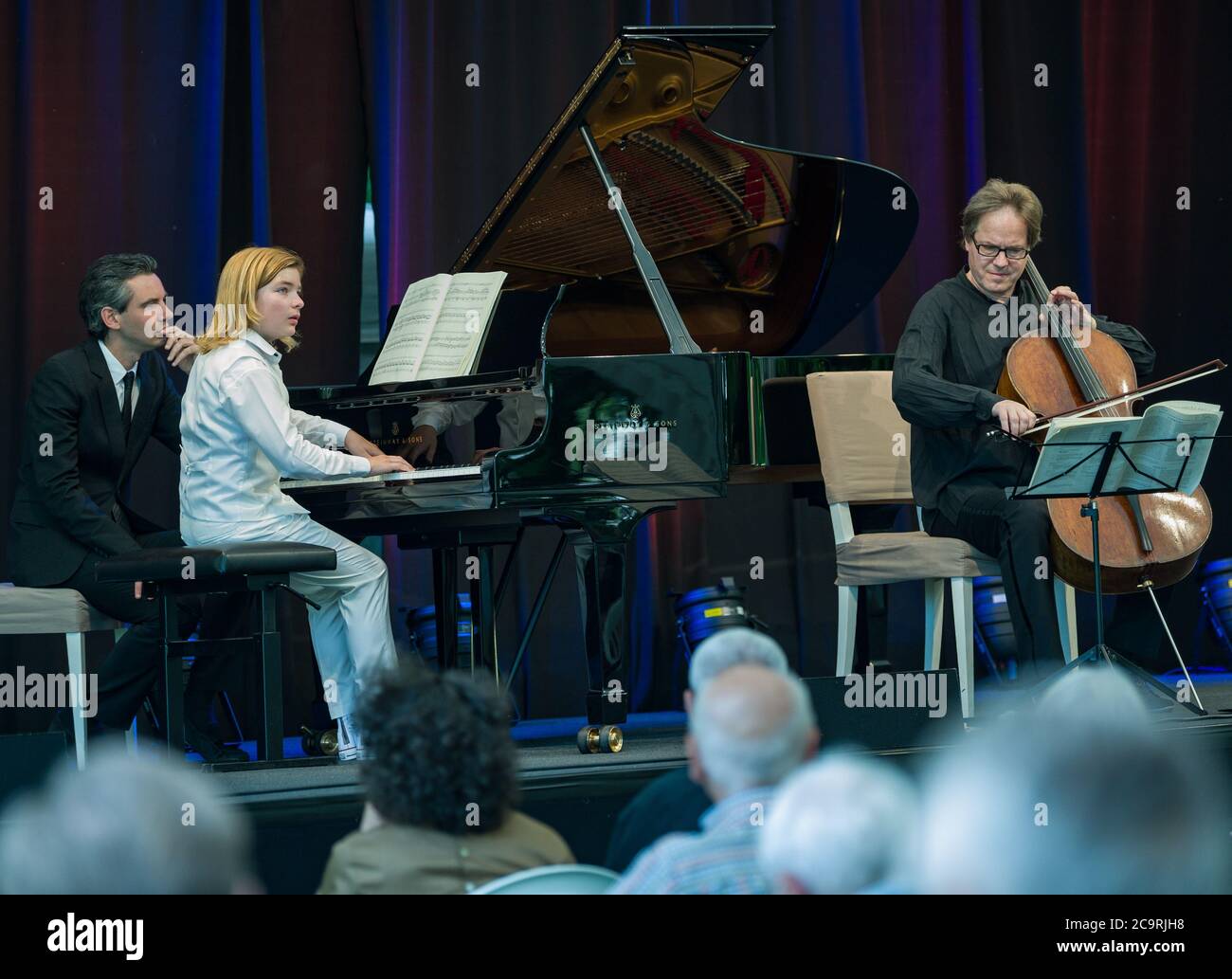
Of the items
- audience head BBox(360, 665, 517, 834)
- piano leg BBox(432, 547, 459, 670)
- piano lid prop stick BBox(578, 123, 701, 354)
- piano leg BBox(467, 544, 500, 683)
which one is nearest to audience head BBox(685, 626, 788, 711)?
audience head BBox(360, 665, 517, 834)

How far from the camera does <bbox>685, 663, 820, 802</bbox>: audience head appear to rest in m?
1.54

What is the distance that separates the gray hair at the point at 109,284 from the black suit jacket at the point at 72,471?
0.09 metres

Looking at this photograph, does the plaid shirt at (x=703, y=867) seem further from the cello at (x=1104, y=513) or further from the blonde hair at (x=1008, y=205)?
the blonde hair at (x=1008, y=205)

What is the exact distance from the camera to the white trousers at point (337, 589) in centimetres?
383

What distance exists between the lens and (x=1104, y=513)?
3.79 m

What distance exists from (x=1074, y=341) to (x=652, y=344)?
4.30 feet

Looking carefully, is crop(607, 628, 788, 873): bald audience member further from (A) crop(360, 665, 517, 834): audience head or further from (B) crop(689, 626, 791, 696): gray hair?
(A) crop(360, 665, 517, 834): audience head

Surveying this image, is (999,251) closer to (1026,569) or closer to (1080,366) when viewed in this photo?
(1080,366)

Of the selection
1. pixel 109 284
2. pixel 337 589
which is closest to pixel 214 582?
pixel 337 589

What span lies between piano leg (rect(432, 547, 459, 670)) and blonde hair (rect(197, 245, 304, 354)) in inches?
35.9

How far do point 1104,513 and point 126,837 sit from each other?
120 inches
